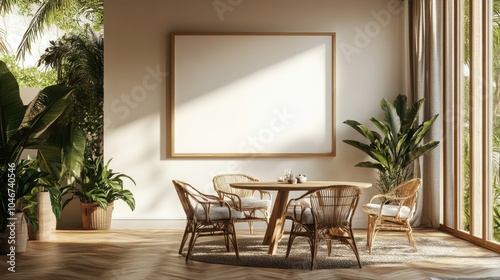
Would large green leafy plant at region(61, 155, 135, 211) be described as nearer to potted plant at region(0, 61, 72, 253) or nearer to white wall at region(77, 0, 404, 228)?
white wall at region(77, 0, 404, 228)

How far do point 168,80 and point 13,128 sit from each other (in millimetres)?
2807

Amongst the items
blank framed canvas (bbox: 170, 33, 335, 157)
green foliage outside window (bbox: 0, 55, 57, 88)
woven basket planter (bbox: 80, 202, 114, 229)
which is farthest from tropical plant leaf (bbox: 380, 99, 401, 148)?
green foliage outside window (bbox: 0, 55, 57, 88)

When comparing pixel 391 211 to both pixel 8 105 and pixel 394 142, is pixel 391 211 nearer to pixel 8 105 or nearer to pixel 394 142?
pixel 394 142

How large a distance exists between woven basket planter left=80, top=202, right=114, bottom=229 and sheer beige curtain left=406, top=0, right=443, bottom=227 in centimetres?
411

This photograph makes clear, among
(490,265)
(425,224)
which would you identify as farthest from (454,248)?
(425,224)

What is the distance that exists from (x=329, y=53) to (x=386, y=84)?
2.93ft

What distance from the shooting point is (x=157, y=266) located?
5.95 metres

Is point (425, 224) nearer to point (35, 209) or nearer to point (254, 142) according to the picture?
point (254, 142)

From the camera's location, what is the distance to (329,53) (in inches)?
356

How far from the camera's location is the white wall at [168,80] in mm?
9016

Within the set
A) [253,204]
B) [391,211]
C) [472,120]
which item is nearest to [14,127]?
[253,204]

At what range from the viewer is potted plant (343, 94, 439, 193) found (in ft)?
27.3

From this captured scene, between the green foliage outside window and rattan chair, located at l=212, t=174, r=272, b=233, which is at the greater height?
the green foliage outside window

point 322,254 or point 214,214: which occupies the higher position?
point 214,214
